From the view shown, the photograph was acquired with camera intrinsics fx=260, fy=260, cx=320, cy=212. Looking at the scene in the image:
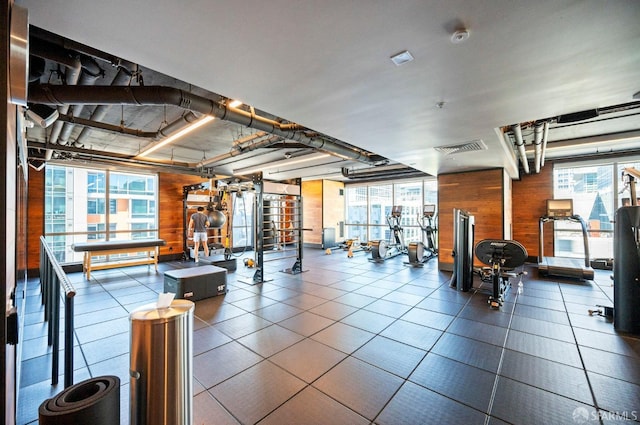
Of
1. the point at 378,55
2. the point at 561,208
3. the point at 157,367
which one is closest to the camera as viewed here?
the point at 157,367

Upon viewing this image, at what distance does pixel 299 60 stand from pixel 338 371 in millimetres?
2808

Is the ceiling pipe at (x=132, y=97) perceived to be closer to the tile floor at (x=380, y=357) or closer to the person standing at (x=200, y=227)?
the tile floor at (x=380, y=357)

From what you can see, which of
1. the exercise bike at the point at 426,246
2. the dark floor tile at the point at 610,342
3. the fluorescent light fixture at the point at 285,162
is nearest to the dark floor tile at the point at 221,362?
the dark floor tile at the point at 610,342

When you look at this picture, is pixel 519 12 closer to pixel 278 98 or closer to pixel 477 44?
pixel 477 44

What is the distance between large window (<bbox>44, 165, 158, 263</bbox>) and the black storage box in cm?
454

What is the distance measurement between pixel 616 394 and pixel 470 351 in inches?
42.7

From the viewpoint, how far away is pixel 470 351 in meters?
2.89

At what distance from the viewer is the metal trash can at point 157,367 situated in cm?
147

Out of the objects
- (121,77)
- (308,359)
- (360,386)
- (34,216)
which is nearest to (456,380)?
(360,386)

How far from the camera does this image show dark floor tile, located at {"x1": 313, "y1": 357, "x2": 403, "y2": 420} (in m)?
2.10

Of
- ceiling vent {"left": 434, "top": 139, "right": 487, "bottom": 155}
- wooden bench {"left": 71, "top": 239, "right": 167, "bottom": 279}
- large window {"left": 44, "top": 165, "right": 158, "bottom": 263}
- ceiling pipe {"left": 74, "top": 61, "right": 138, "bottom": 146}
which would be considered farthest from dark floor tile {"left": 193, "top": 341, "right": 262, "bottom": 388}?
large window {"left": 44, "top": 165, "right": 158, "bottom": 263}

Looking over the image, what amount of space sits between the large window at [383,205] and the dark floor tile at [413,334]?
21.2 ft

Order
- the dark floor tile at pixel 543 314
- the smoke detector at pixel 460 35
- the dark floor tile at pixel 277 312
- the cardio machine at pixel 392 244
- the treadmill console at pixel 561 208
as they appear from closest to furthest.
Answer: the smoke detector at pixel 460 35, the dark floor tile at pixel 543 314, the dark floor tile at pixel 277 312, the treadmill console at pixel 561 208, the cardio machine at pixel 392 244

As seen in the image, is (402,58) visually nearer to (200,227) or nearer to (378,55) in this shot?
(378,55)
